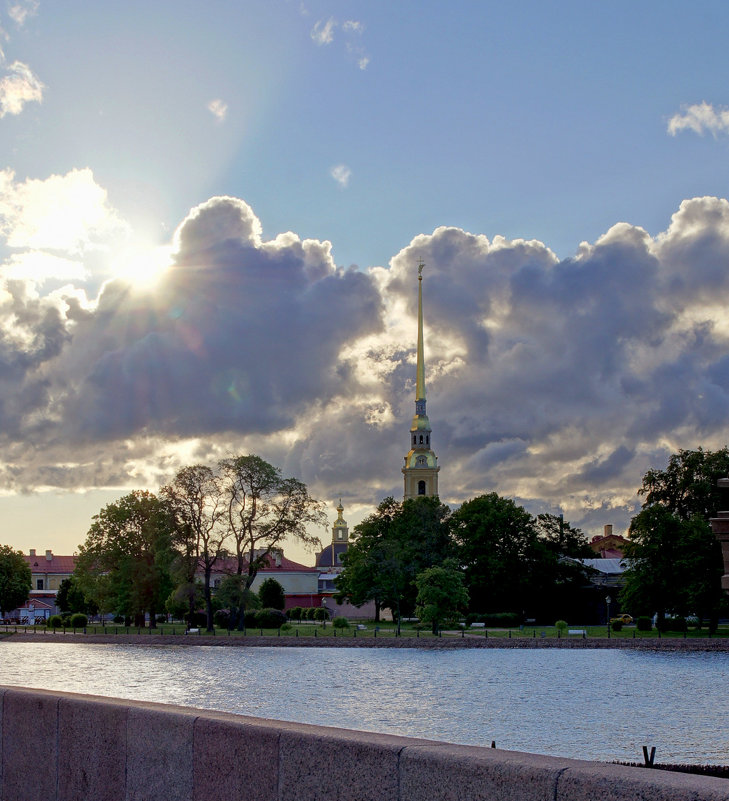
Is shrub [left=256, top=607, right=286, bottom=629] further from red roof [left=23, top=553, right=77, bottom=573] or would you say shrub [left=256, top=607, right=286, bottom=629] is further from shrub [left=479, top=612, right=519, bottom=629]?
red roof [left=23, top=553, right=77, bottom=573]

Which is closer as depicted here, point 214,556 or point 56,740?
point 56,740

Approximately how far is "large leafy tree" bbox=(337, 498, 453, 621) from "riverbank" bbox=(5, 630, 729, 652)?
1070 centimetres

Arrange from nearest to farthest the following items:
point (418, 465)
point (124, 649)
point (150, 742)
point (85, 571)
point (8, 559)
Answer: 1. point (150, 742)
2. point (124, 649)
3. point (85, 571)
4. point (8, 559)
5. point (418, 465)

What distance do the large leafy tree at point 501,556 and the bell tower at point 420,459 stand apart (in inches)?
2312

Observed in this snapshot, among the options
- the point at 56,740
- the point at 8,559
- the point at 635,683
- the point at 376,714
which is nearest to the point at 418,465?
the point at 8,559

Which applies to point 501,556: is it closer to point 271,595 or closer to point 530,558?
point 530,558

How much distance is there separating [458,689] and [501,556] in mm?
54585

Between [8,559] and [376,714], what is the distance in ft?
346

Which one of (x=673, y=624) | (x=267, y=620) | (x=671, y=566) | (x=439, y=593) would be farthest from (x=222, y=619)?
(x=671, y=566)

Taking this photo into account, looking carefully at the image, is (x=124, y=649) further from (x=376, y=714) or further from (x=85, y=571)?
(x=376, y=714)

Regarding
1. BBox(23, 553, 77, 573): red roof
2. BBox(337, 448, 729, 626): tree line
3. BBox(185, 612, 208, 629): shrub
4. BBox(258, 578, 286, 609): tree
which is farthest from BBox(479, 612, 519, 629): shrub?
BBox(23, 553, 77, 573): red roof

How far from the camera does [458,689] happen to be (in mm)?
45688

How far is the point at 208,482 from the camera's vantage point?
87500mm

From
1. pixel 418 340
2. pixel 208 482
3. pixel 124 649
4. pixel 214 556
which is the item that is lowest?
pixel 124 649
